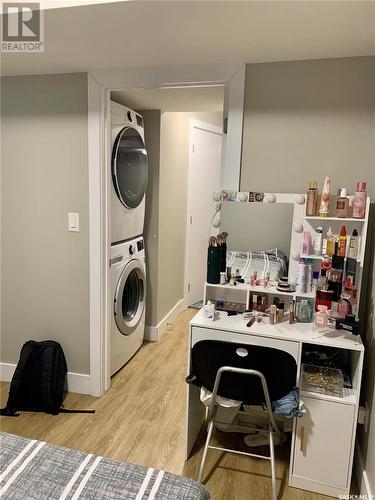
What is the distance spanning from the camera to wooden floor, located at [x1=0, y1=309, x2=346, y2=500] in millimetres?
1761

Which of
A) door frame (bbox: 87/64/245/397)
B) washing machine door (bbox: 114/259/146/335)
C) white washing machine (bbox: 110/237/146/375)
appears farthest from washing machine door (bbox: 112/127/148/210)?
washing machine door (bbox: 114/259/146/335)

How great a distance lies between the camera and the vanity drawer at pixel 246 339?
165cm

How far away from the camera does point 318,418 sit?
5.41ft

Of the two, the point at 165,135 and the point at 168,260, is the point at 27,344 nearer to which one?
the point at 168,260

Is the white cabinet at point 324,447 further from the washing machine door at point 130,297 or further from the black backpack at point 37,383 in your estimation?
the washing machine door at point 130,297

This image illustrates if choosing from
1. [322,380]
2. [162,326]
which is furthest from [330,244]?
[162,326]

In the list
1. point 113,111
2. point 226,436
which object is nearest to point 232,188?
point 113,111

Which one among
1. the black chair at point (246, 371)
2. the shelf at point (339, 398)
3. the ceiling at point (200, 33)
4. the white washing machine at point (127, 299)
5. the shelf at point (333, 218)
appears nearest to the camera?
the ceiling at point (200, 33)

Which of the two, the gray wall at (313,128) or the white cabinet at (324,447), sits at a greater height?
the gray wall at (313,128)

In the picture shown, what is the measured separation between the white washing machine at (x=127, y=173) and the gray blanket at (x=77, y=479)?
153cm

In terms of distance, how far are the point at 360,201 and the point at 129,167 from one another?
60.9 inches

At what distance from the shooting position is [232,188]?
2.01 metres

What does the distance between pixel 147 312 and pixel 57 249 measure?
120 centimetres

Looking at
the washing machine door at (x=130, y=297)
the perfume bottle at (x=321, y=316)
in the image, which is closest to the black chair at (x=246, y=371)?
the perfume bottle at (x=321, y=316)
